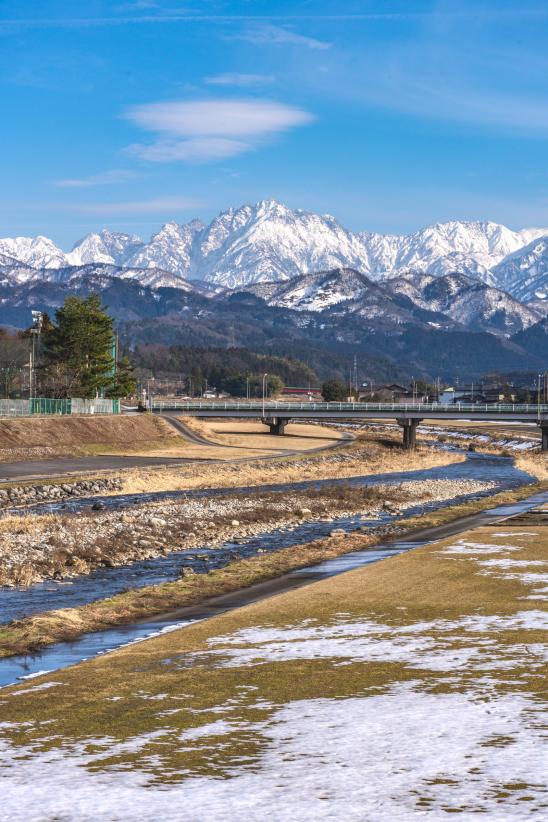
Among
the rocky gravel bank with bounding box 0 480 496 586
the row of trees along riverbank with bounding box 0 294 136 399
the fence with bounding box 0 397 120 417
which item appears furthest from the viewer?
the row of trees along riverbank with bounding box 0 294 136 399

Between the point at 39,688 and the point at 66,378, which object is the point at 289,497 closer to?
the point at 39,688

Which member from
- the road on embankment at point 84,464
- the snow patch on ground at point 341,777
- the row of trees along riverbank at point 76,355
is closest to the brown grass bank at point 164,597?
the snow patch on ground at point 341,777

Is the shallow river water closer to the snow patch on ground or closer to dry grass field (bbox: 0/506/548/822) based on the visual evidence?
dry grass field (bbox: 0/506/548/822)

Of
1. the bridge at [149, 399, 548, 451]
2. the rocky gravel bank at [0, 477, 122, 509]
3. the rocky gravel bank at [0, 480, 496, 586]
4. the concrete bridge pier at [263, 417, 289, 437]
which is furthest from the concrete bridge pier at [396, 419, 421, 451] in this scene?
the rocky gravel bank at [0, 477, 122, 509]

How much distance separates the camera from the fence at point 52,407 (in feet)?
437

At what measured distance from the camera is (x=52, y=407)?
469 feet

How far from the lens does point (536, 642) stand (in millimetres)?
25859

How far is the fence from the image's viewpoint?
437 ft

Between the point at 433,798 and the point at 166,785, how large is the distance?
390 cm

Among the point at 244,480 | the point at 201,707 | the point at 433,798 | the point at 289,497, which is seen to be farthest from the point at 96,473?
the point at 433,798

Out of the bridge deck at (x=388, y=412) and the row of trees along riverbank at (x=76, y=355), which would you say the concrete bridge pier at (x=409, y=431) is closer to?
the bridge deck at (x=388, y=412)

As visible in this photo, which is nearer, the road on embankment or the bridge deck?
the road on embankment

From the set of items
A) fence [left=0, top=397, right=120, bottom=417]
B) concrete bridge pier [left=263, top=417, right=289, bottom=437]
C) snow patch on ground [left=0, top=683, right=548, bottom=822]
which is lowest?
snow patch on ground [left=0, top=683, right=548, bottom=822]

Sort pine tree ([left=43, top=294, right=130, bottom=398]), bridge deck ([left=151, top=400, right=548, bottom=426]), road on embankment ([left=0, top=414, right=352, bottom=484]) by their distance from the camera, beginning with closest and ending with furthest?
road on embankment ([left=0, top=414, right=352, bottom=484]), pine tree ([left=43, top=294, right=130, bottom=398]), bridge deck ([left=151, top=400, right=548, bottom=426])
